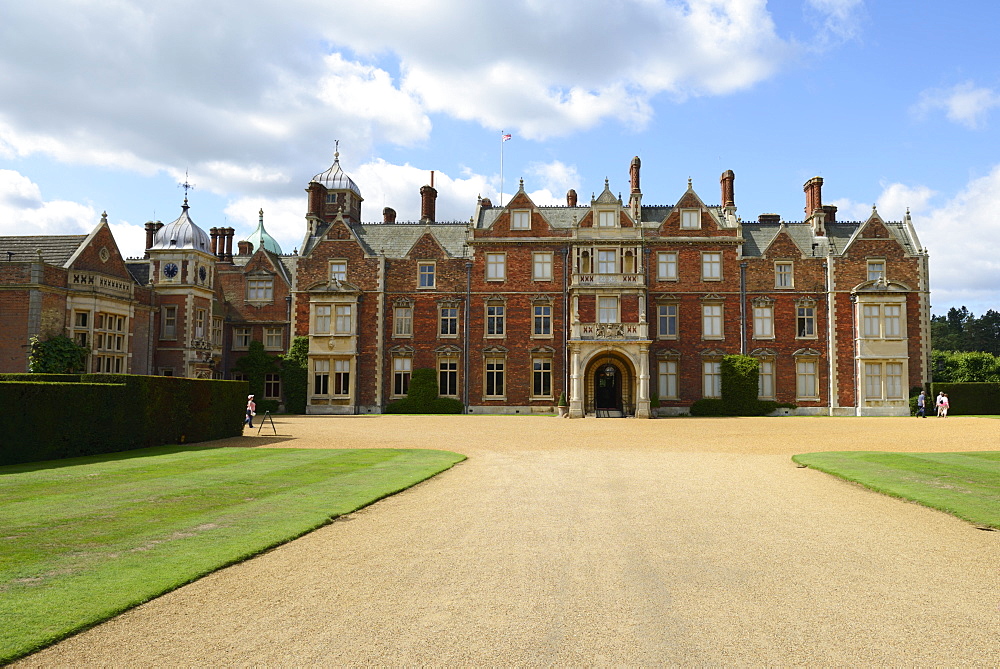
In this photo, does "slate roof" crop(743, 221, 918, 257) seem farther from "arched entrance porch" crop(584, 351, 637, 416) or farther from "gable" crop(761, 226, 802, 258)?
"arched entrance porch" crop(584, 351, 637, 416)

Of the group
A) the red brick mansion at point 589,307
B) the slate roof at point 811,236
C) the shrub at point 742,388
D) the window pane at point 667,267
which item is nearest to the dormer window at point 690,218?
the red brick mansion at point 589,307

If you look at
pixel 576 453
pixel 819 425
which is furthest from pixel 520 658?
pixel 819 425

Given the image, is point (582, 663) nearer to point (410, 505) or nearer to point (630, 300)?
point (410, 505)

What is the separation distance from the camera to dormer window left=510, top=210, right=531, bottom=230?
41.8 metres

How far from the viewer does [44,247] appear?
3384 centimetres

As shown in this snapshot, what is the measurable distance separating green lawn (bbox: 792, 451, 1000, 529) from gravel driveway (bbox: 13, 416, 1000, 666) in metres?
0.56

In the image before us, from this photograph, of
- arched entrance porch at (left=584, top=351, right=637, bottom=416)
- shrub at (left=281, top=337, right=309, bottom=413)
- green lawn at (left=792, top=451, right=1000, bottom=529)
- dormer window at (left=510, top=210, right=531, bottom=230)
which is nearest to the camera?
green lawn at (left=792, top=451, right=1000, bottom=529)

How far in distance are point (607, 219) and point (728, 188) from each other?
8.54 m

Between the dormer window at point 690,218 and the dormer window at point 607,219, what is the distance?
429 cm

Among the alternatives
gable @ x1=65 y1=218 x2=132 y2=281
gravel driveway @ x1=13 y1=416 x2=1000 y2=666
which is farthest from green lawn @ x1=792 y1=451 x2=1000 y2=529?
gable @ x1=65 y1=218 x2=132 y2=281

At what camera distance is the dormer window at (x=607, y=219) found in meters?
40.4

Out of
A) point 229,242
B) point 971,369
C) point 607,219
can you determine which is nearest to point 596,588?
point 607,219

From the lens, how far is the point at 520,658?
15.7 ft

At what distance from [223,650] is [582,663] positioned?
2.48 metres
